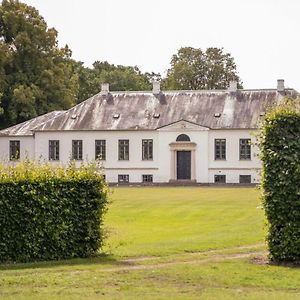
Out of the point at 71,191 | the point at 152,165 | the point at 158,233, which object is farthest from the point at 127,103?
the point at 71,191

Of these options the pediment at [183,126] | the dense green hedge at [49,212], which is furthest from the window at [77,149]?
the dense green hedge at [49,212]

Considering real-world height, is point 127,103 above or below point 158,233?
above

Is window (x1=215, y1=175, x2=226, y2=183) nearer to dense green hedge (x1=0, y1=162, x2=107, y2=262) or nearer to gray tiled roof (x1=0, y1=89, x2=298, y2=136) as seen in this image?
gray tiled roof (x1=0, y1=89, x2=298, y2=136)

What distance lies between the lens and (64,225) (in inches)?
682

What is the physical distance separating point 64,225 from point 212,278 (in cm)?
484

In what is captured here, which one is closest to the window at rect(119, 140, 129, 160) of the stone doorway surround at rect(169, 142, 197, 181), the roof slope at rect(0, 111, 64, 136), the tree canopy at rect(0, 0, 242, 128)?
the stone doorway surround at rect(169, 142, 197, 181)

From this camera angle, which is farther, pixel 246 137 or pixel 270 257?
pixel 246 137

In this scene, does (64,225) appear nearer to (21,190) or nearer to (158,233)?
(21,190)

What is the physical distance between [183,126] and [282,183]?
40209 millimetres

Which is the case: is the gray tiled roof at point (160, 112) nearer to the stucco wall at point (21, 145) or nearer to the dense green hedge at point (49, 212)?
the stucco wall at point (21, 145)

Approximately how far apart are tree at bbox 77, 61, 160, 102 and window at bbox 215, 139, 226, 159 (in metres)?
29.0

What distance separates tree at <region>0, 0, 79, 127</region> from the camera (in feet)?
195

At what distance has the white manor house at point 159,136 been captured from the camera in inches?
2221

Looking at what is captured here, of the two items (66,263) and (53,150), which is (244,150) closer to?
(53,150)
